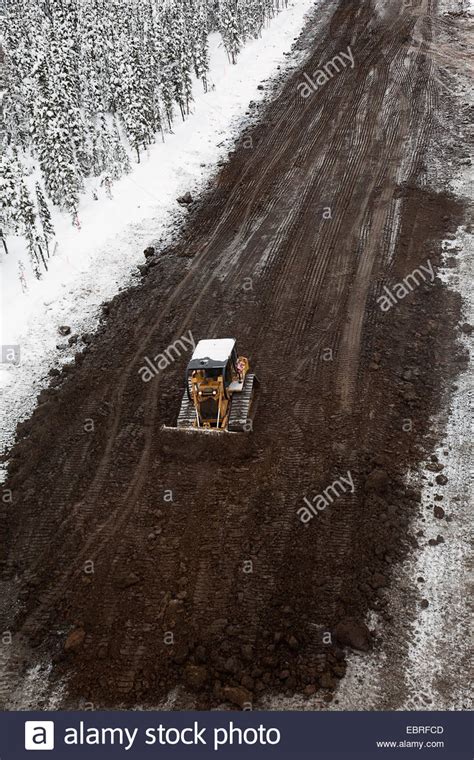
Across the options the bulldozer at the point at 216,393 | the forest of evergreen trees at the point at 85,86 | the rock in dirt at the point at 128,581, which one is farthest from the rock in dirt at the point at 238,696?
the forest of evergreen trees at the point at 85,86

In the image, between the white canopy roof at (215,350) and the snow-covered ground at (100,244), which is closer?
the white canopy roof at (215,350)

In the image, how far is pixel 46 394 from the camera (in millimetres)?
17344

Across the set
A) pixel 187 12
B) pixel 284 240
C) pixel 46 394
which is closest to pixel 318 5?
pixel 187 12

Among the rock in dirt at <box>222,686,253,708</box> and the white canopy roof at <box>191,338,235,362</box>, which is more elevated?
the white canopy roof at <box>191,338,235,362</box>

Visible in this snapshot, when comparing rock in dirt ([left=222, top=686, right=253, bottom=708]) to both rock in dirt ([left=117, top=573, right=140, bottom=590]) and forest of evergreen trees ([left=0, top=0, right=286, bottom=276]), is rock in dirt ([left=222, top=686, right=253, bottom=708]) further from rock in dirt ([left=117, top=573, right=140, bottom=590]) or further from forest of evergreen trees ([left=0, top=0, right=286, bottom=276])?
forest of evergreen trees ([left=0, top=0, right=286, bottom=276])

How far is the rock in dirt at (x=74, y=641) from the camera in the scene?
1081 centimetres

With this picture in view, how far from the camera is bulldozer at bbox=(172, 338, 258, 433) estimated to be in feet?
47.0

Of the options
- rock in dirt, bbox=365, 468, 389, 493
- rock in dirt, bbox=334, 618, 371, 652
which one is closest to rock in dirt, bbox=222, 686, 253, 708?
rock in dirt, bbox=334, 618, 371, 652

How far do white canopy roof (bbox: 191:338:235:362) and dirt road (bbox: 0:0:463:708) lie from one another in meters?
1.94

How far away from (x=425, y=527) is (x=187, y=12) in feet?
149

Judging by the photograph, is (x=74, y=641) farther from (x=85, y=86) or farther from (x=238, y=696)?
(x=85, y=86)

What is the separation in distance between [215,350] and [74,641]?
24.3 feet

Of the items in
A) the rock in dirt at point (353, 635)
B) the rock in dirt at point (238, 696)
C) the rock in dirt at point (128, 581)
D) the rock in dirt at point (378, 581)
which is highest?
the rock in dirt at point (378, 581)

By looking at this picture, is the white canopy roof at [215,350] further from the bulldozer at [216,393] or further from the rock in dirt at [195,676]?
the rock in dirt at [195,676]
